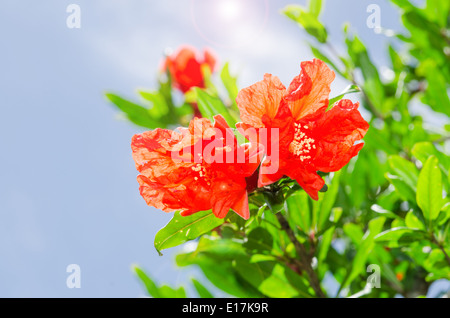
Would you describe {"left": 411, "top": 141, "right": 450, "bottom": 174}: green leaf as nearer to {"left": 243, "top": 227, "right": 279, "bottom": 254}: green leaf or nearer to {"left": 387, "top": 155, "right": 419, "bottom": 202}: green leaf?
{"left": 387, "top": 155, "right": 419, "bottom": 202}: green leaf

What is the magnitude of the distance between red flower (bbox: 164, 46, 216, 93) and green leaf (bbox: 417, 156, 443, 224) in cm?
157

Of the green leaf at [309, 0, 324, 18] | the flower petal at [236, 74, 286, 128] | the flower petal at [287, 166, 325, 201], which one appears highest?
the green leaf at [309, 0, 324, 18]

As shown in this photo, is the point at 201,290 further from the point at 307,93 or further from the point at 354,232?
the point at 307,93

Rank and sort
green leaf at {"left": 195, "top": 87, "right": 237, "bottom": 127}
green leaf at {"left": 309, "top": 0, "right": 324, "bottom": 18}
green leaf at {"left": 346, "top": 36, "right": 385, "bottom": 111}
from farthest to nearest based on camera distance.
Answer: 1. green leaf at {"left": 346, "top": 36, "right": 385, "bottom": 111}
2. green leaf at {"left": 309, "top": 0, "right": 324, "bottom": 18}
3. green leaf at {"left": 195, "top": 87, "right": 237, "bottom": 127}

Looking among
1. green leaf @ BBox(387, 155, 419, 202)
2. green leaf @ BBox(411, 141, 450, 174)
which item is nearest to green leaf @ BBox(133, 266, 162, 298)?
green leaf @ BBox(387, 155, 419, 202)

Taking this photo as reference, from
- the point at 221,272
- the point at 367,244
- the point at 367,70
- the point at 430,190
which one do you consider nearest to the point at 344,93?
the point at 430,190

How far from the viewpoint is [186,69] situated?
280cm

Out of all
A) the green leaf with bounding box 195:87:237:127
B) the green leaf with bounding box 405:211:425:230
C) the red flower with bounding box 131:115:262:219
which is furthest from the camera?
the green leaf with bounding box 405:211:425:230

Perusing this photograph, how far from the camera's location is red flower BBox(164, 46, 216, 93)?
278cm

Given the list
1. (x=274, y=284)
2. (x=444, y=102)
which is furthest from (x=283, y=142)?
(x=444, y=102)

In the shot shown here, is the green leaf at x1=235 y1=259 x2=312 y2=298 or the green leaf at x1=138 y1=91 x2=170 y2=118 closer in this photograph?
the green leaf at x1=235 y1=259 x2=312 y2=298

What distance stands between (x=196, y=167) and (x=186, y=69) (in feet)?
6.27

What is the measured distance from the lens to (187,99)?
2.66 metres

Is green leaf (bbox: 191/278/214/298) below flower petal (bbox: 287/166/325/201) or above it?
below
